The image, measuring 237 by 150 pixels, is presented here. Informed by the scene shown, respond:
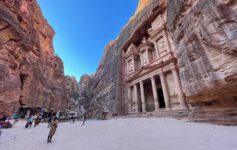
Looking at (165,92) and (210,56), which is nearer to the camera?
(210,56)

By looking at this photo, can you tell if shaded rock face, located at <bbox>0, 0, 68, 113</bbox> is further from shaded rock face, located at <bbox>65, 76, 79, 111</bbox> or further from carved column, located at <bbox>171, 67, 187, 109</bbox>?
carved column, located at <bbox>171, 67, 187, 109</bbox>

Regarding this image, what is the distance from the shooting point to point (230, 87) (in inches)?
202

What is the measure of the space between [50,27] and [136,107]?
3585 cm

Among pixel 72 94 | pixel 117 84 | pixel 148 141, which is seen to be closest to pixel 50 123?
pixel 148 141

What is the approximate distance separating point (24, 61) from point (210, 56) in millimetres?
25512

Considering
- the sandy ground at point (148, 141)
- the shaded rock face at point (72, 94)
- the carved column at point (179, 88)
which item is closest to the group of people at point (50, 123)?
the sandy ground at point (148, 141)

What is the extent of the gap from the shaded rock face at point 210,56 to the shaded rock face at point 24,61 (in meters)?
19.4

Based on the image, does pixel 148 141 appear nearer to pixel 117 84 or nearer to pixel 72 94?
pixel 117 84

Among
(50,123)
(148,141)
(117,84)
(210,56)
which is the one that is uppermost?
(117,84)

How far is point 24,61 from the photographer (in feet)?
63.8

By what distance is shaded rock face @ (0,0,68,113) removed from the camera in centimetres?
1394

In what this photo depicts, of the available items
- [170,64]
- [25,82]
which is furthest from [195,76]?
[25,82]

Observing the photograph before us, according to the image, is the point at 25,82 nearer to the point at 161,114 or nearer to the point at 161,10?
the point at 161,114

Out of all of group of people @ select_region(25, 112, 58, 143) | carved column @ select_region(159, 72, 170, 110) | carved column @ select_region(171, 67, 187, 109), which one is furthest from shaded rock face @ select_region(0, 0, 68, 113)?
carved column @ select_region(171, 67, 187, 109)
